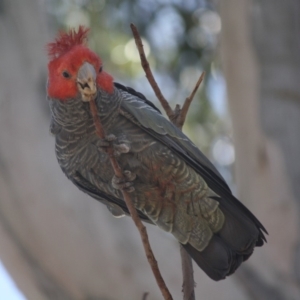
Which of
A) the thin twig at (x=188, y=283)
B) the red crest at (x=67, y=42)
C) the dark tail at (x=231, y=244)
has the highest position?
the red crest at (x=67, y=42)

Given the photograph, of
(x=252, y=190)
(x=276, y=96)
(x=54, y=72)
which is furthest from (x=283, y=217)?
(x=54, y=72)

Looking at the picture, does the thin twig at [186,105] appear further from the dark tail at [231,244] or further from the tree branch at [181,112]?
the dark tail at [231,244]

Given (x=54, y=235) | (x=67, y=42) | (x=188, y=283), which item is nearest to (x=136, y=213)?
(x=188, y=283)

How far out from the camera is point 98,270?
3.89 metres

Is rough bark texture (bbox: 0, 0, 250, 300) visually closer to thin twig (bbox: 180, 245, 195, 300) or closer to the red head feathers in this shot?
the red head feathers

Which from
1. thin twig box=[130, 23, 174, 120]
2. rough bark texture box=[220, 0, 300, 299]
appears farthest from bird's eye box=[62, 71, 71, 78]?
rough bark texture box=[220, 0, 300, 299]

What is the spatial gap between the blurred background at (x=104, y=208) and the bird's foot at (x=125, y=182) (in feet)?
4.03

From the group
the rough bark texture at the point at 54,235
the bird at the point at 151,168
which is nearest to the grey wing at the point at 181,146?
the bird at the point at 151,168

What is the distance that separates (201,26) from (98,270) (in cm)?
402

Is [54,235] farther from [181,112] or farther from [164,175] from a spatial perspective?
[181,112]

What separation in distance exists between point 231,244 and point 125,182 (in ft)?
1.95

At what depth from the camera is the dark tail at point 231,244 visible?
9.31ft

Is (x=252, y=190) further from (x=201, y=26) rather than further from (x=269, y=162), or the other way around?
(x=201, y=26)

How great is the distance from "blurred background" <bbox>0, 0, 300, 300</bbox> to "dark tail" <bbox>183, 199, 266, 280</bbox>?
3.43ft
